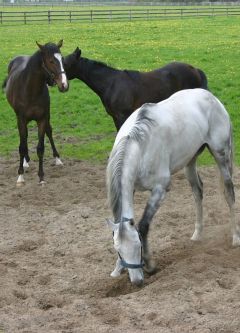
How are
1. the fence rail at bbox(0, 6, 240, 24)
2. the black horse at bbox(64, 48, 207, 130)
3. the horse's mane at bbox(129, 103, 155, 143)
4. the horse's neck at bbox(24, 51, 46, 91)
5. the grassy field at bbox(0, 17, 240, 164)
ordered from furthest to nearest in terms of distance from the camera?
the fence rail at bbox(0, 6, 240, 24)
the grassy field at bbox(0, 17, 240, 164)
the black horse at bbox(64, 48, 207, 130)
the horse's neck at bbox(24, 51, 46, 91)
the horse's mane at bbox(129, 103, 155, 143)

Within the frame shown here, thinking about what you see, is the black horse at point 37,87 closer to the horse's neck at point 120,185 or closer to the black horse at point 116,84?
the black horse at point 116,84

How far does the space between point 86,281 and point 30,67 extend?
4.96m

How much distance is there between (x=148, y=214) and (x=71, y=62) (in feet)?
16.8

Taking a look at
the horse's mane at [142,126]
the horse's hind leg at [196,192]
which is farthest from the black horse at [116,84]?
the horse's mane at [142,126]

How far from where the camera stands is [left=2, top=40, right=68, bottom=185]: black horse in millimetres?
9852

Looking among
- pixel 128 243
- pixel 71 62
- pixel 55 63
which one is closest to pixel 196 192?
pixel 128 243

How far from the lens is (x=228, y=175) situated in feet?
23.7

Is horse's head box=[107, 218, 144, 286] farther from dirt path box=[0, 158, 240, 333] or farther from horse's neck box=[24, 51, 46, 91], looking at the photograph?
horse's neck box=[24, 51, 46, 91]

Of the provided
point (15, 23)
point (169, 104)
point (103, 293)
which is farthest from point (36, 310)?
point (15, 23)

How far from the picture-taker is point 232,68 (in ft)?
66.4

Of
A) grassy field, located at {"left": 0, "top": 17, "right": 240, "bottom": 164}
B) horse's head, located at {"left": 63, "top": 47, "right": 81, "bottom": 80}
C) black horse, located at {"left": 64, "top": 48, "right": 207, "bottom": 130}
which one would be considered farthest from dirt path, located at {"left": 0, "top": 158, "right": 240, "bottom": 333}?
grassy field, located at {"left": 0, "top": 17, "right": 240, "bottom": 164}

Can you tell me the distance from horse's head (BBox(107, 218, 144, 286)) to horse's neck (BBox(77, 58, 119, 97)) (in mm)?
5284

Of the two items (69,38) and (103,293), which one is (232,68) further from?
(103,293)

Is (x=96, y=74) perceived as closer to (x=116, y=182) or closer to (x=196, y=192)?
(x=196, y=192)
